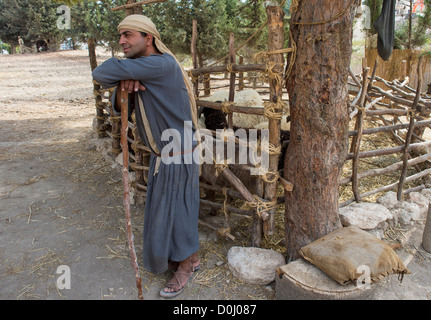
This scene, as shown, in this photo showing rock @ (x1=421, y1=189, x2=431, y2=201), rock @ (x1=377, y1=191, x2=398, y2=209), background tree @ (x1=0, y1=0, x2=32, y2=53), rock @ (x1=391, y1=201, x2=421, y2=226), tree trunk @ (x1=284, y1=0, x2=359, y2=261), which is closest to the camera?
tree trunk @ (x1=284, y1=0, x2=359, y2=261)

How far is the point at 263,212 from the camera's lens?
9.78 ft

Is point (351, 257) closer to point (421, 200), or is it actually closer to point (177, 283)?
point (177, 283)

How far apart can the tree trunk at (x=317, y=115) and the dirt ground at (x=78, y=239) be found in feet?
2.34

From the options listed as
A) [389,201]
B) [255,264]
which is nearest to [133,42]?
[255,264]

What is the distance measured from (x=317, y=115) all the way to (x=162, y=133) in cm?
123

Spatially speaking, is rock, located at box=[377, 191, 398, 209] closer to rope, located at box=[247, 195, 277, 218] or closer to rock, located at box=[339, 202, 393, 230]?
rock, located at box=[339, 202, 393, 230]

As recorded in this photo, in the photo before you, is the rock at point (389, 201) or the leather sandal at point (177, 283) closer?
the leather sandal at point (177, 283)

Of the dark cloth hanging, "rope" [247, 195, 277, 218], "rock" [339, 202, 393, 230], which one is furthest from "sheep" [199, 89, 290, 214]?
the dark cloth hanging

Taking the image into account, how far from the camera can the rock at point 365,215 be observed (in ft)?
10.2

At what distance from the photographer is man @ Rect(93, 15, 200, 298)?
88.7 inches

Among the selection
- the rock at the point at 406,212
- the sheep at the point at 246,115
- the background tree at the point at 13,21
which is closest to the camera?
the rock at the point at 406,212

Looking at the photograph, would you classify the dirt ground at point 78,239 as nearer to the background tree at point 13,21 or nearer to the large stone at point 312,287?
the large stone at point 312,287

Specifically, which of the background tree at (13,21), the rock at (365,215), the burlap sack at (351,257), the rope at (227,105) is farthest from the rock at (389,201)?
the background tree at (13,21)

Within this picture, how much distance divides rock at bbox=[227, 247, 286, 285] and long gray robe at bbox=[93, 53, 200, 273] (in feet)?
1.34
